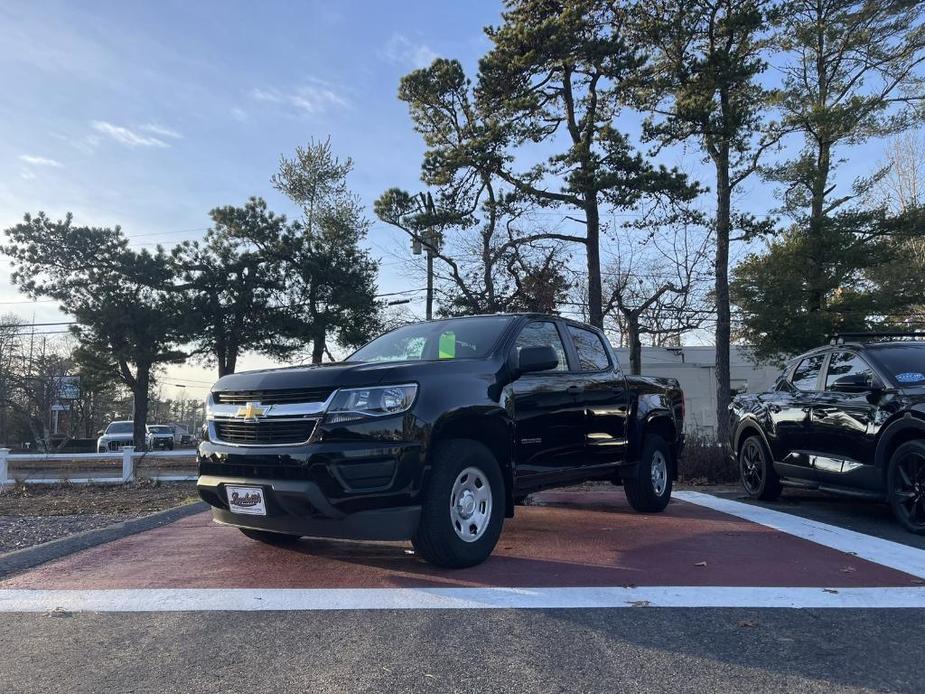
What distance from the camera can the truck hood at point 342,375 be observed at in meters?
4.49

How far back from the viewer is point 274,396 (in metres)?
4.69

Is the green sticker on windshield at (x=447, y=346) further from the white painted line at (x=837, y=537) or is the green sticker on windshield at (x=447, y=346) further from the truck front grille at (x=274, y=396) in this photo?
the white painted line at (x=837, y=537)

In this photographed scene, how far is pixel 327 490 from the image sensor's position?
4301mm

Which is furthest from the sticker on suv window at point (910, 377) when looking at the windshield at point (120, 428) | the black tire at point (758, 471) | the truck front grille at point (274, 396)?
the windshield at point (120, 428)

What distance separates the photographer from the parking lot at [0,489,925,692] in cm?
309

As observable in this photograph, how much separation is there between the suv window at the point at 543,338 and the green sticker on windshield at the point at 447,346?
0.51m

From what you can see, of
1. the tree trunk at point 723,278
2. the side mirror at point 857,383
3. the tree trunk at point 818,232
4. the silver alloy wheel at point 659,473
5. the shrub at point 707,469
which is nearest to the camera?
the side mirror at point 857,383

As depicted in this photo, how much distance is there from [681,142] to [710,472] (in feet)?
33.5

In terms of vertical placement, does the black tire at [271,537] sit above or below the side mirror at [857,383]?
below

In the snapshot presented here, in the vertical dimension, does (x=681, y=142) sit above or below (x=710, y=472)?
above

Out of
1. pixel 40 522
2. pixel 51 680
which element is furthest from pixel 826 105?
pixel 51 680

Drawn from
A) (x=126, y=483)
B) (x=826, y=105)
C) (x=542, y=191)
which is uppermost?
(x=826, y=105)

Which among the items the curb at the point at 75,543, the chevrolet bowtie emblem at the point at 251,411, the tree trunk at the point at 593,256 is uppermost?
the tree trunk at the point at 593,256

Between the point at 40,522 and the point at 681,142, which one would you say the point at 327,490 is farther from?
the point at 681,142
